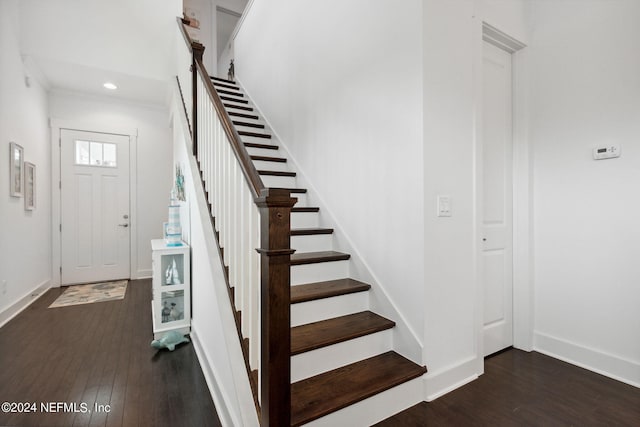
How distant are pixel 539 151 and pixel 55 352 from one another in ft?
13.5

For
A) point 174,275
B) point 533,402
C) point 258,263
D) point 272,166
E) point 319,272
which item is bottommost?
point 533,402

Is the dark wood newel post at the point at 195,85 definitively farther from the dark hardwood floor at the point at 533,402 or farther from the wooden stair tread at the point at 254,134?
the dark hardwood floor at the point at 533,402

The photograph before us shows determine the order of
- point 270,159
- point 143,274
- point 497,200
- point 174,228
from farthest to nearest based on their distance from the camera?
1. point 143,274
2. point 270,159
3. point 174,228
4. point 497,200

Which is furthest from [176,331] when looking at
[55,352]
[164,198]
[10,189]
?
[164,198]

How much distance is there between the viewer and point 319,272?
7.51 ft

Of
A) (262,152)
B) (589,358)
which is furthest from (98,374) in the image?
(589,358)

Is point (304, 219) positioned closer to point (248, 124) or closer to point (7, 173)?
point (248, 124)

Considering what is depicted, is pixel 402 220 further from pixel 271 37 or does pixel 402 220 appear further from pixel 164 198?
pixel 164 198

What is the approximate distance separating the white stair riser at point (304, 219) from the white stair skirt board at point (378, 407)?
58.1 inches

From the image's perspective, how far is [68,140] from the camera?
4602 millimetres

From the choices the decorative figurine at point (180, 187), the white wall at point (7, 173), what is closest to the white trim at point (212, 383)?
the decorative figurine at point (180, 187)

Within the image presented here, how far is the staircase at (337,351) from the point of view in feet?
5.08

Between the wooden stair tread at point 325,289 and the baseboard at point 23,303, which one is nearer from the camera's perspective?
the wooden stair tread at point 325,289

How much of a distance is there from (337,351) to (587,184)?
2.10 meters
